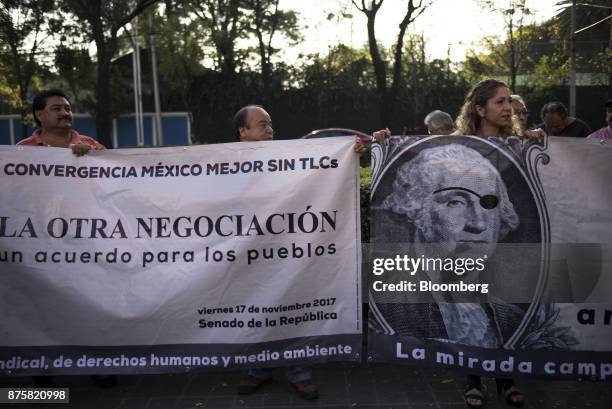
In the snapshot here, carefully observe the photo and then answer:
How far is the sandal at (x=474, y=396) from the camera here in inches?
138

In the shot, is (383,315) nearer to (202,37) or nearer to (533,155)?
(533,155)

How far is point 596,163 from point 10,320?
3.77 meters

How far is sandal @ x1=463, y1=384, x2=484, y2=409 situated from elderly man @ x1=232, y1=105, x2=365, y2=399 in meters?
0.94

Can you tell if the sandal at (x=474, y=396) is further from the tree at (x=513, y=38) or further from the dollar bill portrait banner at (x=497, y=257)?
the tree at (x=513, y=38)

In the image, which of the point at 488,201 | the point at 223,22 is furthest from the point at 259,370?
the point at 223,22

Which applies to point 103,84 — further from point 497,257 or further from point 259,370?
point 497,257

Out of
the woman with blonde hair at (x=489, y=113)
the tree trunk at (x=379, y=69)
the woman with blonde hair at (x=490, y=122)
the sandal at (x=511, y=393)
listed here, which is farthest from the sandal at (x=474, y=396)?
the tree trunk at (x=379, y=69)

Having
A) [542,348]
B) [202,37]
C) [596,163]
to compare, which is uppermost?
[202,37]

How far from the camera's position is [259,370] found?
383 centimetres

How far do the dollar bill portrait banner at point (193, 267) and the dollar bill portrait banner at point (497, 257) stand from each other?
30 cm

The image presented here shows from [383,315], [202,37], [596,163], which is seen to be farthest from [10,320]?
[202,37]

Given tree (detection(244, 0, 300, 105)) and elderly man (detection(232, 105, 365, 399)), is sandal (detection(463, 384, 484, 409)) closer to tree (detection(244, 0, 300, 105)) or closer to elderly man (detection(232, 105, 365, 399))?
elderly man (detection(232, 105, 365, 399))

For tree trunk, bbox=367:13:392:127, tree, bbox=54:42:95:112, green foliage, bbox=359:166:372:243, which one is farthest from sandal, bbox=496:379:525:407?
tree, bbox=54:42:95:112

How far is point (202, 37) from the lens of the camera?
24.5 meters
